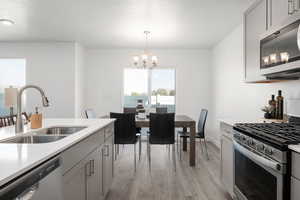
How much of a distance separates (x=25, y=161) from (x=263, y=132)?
5.36 ft

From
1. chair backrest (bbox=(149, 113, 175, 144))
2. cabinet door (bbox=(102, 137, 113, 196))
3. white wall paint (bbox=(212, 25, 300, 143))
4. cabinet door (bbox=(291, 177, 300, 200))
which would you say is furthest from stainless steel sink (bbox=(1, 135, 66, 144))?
white wall paint (bbox=(212, 25, 300, 143))

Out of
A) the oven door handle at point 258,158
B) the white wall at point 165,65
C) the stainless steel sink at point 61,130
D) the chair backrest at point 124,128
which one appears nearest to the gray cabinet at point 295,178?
the oven door handle at point 258,158

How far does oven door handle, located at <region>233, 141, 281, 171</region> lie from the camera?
147cm

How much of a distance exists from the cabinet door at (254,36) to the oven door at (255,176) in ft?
3.11

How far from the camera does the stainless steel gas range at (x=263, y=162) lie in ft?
4.65

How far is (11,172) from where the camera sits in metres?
0.88

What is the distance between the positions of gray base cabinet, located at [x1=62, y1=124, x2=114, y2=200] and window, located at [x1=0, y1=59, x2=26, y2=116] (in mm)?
3937

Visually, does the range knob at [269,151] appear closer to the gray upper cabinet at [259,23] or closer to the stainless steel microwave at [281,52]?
the stainless steel microwave at [281,52]

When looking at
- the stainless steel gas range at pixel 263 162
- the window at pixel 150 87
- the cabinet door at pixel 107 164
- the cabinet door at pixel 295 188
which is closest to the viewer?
the cabinet door at pixel 295 188

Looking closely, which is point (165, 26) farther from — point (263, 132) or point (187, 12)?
point (263, 132)

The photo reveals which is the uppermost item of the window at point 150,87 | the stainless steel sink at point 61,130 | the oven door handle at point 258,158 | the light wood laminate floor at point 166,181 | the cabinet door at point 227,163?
the window at point 150,87

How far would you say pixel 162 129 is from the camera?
3.60 meters

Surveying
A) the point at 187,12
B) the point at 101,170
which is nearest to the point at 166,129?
the point at 101,170

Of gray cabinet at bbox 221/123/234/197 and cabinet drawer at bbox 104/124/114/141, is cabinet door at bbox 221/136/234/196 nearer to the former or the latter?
gray cabinet at bbox 221/123/234/197
